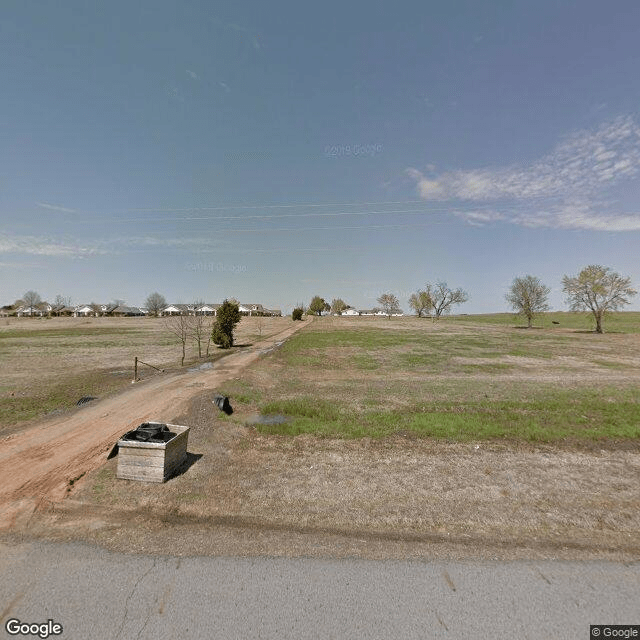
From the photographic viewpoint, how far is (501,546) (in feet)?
14.4

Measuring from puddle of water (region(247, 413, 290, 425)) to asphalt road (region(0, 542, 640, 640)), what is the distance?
5.71 metres

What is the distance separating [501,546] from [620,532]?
204 centimetres

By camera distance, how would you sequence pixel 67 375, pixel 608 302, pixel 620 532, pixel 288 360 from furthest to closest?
pixel 608 302 → pixel 288 360 → pixel 67 375 → pixel 620 532

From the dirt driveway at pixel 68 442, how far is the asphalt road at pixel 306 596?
1924 millimetres

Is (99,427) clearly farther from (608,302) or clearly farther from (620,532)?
(608,302)

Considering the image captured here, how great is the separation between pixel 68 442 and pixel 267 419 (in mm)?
5361

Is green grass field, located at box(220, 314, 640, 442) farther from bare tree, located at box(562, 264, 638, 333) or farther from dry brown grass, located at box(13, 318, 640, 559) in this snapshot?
bare tree, located at box(562, 264, 638, 333)

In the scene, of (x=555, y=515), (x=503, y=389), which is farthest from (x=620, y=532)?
(x=503, y=389)

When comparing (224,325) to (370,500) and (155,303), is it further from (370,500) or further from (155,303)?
(155,303)

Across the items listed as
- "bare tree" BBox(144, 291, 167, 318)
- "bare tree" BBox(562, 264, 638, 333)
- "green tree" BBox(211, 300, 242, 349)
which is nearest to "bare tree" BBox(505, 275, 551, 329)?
"bare tree" BBox(562, 264, 638, 333)

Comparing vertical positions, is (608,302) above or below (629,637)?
above

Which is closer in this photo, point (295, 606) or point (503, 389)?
point (295, 606)
